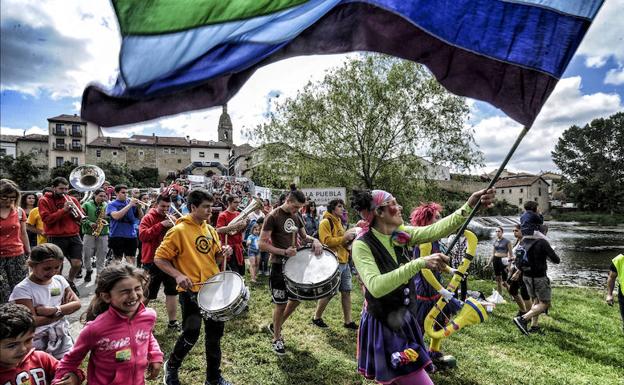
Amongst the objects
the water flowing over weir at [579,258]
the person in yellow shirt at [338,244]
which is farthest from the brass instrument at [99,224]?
the water flowing over weir at [579,258]

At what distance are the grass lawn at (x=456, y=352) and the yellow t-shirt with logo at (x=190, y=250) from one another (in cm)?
126

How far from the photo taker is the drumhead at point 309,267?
4.74 meters

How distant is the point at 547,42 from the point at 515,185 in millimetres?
96169

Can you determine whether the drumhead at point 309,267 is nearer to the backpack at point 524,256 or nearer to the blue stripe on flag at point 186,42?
the blue stripe on flag at point 186,42

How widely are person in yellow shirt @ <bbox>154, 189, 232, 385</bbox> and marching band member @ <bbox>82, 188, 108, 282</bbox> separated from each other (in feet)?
16.4

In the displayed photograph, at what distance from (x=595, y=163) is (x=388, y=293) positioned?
295ft

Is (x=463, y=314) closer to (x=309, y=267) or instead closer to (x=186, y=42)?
(x=309, y=267)

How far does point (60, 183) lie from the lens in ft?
22.8

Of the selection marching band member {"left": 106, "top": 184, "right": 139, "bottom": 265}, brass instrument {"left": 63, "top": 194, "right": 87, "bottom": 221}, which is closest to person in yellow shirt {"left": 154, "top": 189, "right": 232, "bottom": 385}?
brass instrument {"left": 63, "top": 194, "right": 87, "bottom": 221}

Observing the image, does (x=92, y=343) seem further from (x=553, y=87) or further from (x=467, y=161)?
(x=467, y=161)

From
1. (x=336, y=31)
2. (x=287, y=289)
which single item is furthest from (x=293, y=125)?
(x=336, y=31)

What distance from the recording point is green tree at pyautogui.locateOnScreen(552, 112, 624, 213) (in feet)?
220

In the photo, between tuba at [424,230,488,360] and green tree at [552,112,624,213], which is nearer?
tuba at [424,230,488,360]

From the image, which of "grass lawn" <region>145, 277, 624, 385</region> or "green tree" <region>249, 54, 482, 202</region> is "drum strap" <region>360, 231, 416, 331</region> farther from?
"green tree" <region>249, 54, 482, 202</region>
